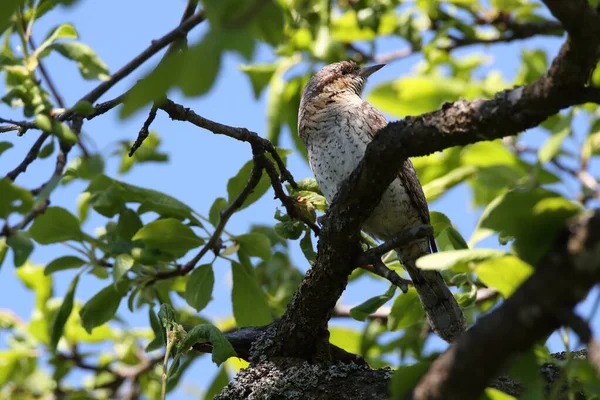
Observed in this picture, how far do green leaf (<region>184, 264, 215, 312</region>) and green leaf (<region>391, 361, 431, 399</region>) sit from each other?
6.36 feet

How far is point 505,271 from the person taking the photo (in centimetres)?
179

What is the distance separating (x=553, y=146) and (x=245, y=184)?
2.11 metres

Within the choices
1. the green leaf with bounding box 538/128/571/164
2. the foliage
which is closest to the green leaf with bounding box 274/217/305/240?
the foliage

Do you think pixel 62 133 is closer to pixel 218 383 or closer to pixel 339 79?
pixel 218 383

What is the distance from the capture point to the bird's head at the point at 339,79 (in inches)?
188

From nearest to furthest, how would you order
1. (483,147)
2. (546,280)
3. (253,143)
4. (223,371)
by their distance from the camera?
(546,280)
(483,147)
(253,143)
(223,371)

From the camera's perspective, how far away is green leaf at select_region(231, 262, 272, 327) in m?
3.82

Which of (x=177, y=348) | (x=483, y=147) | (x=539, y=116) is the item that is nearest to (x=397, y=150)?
(x=483, y=147)

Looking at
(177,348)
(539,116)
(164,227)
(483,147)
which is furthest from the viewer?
(164,227)

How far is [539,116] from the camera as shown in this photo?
6.78ft

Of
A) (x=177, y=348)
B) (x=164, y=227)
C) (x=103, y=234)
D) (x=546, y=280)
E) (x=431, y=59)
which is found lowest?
(x=546, y=280)

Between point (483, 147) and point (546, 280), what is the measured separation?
44.8 inches

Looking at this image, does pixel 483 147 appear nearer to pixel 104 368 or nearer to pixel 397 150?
pixel 397 150

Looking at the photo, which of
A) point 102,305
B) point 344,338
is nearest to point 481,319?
point 102,305
